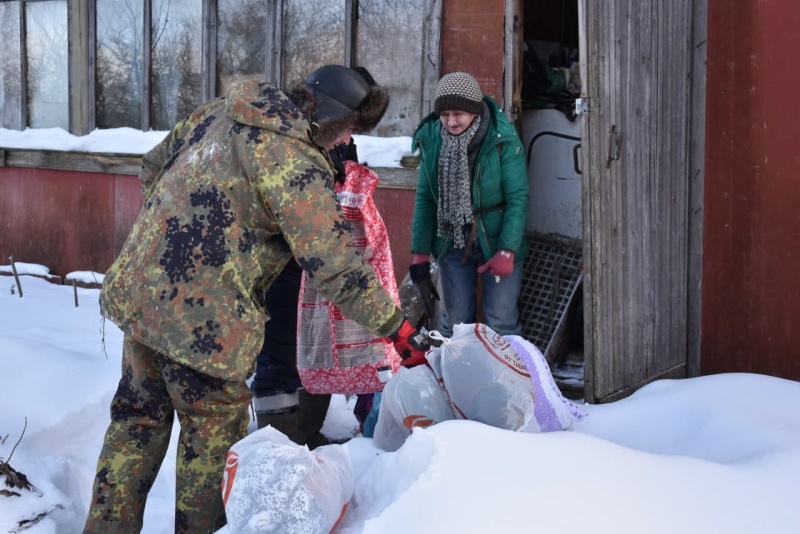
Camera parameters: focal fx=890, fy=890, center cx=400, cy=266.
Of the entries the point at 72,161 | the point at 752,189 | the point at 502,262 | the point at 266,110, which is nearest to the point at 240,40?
the point at 72,161

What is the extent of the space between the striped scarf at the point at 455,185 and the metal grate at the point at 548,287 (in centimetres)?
128

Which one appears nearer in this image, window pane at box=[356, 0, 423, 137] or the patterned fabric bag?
the patterned fabric bag

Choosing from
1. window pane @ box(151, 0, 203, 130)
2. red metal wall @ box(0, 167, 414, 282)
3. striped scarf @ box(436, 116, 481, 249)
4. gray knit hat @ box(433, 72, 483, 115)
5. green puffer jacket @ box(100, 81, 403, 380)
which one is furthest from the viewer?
red metal wall @ box(0, 167, 414, 282)

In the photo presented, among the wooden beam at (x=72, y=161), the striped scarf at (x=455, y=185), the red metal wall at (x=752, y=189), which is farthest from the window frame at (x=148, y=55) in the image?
the red metal wall at (x=752, y=189)

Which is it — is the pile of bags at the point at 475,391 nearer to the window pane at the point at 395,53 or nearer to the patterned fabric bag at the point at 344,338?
the patterned fabric bag at the point at 344,338

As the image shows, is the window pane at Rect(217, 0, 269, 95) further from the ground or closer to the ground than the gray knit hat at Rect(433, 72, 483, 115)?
further from the ground

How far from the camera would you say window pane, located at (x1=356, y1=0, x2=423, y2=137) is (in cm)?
596

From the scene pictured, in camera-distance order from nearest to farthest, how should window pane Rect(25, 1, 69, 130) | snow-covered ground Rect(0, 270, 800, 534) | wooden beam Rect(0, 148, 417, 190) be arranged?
snow-covered ground Rect(0, 270, 800, 534)
wooden beam Rect(0, 148, 417, 190)
window pane Rect(25, 1, 69, 130)

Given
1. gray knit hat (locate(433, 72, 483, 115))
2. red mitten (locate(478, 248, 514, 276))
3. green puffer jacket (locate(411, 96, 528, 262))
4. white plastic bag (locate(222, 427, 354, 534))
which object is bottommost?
white plastic bag (locate(222, 427, 354, 534))

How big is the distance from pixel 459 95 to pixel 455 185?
0.47m

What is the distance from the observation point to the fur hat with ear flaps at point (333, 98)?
9.72ft

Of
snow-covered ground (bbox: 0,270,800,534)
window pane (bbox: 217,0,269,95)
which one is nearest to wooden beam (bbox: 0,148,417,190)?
window pane (bbox: 217,0,269,95)

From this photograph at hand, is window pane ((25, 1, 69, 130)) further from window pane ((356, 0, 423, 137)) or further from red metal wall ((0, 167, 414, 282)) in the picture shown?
window pane ((356, 0, 423, 137))

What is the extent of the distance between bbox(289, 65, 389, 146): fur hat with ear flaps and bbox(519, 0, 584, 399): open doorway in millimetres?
2885
